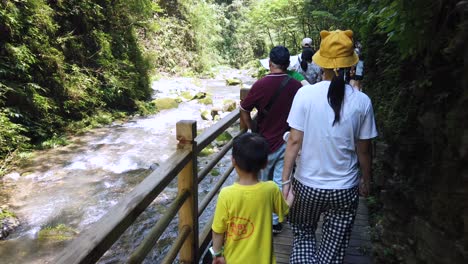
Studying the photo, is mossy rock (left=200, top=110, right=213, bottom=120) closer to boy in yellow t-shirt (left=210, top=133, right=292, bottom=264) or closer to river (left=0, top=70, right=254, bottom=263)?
river (left=0, top=70, right=254, bottom=263)

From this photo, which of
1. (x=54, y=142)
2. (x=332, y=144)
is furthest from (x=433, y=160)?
(x=54, y=142)

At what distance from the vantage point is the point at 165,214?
2.37 meters

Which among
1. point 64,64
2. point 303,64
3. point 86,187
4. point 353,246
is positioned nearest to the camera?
point 353,246

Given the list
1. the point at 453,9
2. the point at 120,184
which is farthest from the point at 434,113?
the point at 120,184

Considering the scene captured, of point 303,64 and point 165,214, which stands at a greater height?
point 303,64

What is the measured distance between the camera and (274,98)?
123 inches

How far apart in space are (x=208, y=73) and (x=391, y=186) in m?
24.5

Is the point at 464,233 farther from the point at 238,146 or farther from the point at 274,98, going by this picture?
the point at 274,98

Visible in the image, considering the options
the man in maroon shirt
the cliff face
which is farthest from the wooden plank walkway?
the man in maroon shirt

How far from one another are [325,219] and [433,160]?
719 millimetres

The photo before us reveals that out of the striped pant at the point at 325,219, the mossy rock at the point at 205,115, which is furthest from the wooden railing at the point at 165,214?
the mossy rock at the point at 205,115

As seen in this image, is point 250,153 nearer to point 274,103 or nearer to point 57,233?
point 274,103

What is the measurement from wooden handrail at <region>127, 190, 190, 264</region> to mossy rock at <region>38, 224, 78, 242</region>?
390cm

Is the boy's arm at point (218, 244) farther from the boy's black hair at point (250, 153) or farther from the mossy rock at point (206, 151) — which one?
the mossy rock at point (206, 151)
